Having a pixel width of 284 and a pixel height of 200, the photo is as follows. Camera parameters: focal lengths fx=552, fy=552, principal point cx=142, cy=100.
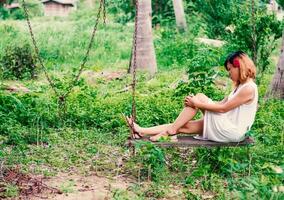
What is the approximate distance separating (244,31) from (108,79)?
3156 millimetres

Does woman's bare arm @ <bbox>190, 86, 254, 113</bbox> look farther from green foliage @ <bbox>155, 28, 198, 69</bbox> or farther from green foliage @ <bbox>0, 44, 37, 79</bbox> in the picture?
green foliage @ <bbox>155, 28, 198, 69</bbox>

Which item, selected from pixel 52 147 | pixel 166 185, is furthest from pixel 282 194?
pixel 52 147

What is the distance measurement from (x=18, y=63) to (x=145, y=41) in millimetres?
2940

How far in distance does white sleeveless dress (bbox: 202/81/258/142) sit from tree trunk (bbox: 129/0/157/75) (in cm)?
678

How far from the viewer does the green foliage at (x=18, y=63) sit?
12.5 metres

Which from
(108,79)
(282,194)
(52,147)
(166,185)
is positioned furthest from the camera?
(108,79)

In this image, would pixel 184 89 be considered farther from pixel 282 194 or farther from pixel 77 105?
pixel 282 194

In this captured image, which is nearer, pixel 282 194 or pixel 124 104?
pixel 282 194

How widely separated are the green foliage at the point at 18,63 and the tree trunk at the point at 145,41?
90.6 inches

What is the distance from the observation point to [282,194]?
4.20 m

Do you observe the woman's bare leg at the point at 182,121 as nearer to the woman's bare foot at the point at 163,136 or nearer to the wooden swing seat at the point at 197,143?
the woman's bare foot at the point at 163,136

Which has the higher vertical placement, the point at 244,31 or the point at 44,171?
the point at 244,31

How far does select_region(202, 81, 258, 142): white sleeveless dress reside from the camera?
5801 mm

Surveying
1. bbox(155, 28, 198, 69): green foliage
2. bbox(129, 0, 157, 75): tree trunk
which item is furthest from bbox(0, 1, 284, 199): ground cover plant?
bbox(155, 28, 198, 69): green foliage
